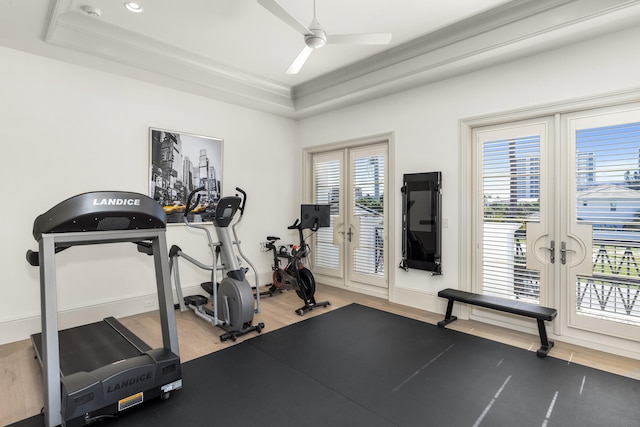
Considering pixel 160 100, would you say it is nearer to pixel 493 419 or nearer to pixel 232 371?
pixel 232 371

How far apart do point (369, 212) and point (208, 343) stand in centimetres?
297

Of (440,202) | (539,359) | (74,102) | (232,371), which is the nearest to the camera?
(232,371)

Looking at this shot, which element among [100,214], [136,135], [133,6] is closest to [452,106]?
[133,6]

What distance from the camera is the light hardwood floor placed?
240 centimetres

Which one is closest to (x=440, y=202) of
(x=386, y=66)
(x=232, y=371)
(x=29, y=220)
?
(x=386, y=66)

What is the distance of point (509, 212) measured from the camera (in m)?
3.66

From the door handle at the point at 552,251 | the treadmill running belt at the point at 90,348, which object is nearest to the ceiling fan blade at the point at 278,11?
the treadmill running belt at the point at 90,348

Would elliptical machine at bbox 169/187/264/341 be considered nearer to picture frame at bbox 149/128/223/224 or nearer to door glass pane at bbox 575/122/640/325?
picture frame at bbox 149/128/223/224

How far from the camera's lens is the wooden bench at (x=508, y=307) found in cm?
306

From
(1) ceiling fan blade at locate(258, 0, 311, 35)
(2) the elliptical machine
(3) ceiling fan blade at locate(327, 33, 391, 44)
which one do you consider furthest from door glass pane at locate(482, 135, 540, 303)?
(2) the elliptical machine

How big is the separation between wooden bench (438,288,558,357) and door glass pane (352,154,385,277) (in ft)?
4.23

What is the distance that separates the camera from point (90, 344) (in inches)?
110

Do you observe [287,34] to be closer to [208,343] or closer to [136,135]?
[136,135]

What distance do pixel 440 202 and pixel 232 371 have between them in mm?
3087
